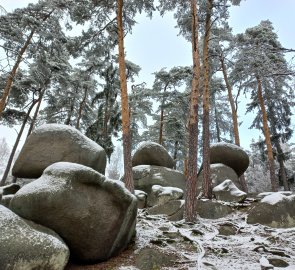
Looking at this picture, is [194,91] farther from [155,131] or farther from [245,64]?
[155,131]

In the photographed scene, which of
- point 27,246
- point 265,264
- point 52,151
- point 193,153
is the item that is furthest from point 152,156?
point 27,246

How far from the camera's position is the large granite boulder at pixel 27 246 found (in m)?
3.98

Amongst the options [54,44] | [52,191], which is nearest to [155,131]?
[54,44]

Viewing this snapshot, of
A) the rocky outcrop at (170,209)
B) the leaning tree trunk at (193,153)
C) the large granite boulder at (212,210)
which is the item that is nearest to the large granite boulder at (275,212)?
the large granite boulder at (212,210)

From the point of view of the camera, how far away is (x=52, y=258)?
434cm

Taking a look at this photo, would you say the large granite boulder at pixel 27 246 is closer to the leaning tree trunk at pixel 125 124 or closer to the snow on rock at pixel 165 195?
the leaning tree trunk at pixel 125 124

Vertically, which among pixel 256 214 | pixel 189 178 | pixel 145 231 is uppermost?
pixel 189 178

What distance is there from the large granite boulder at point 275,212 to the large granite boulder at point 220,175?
4.54 meters

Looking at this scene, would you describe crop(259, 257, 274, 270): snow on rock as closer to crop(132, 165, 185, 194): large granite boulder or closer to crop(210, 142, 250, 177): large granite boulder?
Answer: crop(132, 165, 185, 194): large granite boulder

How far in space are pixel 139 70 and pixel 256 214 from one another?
13.1m

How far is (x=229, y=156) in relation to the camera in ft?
45.2

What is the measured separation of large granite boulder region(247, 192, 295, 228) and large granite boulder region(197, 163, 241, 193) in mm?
4538

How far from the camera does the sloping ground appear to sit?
5023 mm

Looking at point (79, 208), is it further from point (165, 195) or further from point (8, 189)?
point (165, 195)
